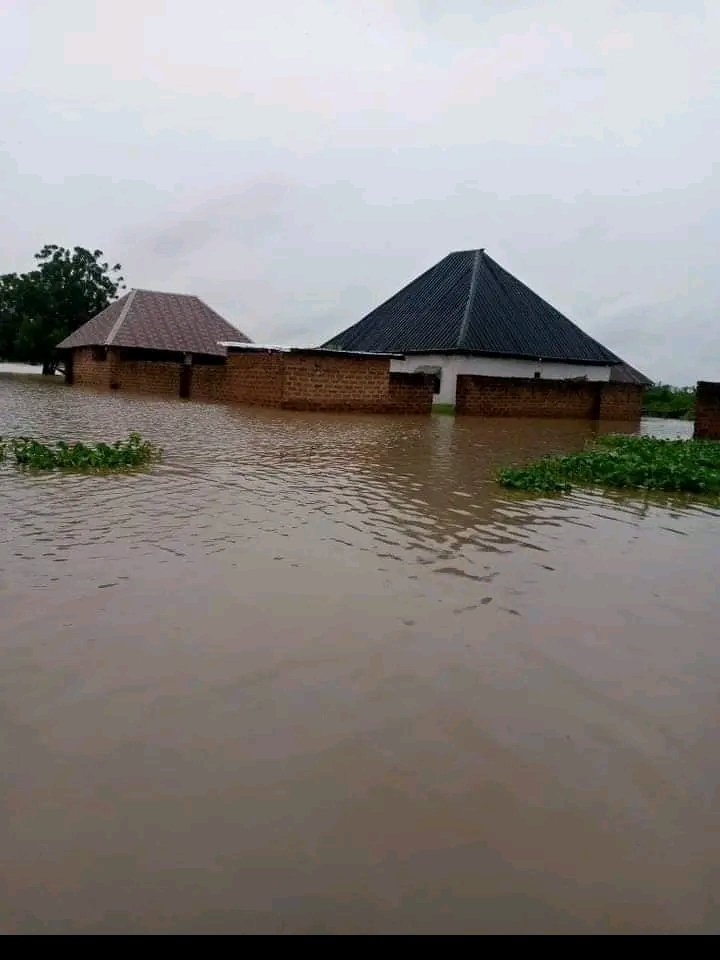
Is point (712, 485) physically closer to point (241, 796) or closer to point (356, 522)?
point (356, 522)

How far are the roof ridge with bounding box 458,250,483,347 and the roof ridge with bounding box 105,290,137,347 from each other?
12.1 m

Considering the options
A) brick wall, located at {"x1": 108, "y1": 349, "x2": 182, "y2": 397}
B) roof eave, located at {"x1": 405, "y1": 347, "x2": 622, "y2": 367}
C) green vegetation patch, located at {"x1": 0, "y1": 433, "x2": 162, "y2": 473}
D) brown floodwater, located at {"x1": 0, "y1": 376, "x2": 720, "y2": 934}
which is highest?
roof eave, located at {"x1": 405, "y1": 347, "x2": 622, "y2": 367}

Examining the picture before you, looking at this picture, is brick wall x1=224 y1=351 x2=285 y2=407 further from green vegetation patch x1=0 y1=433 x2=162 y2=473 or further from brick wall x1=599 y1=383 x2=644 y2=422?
brick wall x1=599 y1=383 x2=644 y2=422

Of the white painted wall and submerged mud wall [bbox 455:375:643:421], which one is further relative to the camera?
the white painted wall

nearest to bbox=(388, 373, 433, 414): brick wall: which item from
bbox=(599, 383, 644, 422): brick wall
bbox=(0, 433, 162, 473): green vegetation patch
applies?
bbox=(599, 383, 644, 422): brick wall

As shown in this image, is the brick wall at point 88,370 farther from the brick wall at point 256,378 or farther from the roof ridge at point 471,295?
the roof ridge at point 471,295

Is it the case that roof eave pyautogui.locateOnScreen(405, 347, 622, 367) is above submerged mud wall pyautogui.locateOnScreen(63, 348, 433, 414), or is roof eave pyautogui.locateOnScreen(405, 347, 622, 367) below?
above

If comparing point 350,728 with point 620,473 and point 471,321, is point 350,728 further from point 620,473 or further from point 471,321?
point 471,321

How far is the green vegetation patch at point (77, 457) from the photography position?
721cm

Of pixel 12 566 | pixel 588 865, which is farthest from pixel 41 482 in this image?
pixel 588 865

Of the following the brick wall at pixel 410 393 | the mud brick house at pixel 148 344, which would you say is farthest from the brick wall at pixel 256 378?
the mud brick house at pixel 148 344

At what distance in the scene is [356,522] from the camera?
17.9ft

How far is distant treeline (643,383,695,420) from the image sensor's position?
117ft

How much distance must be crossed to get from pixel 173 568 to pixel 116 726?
1684 mm
